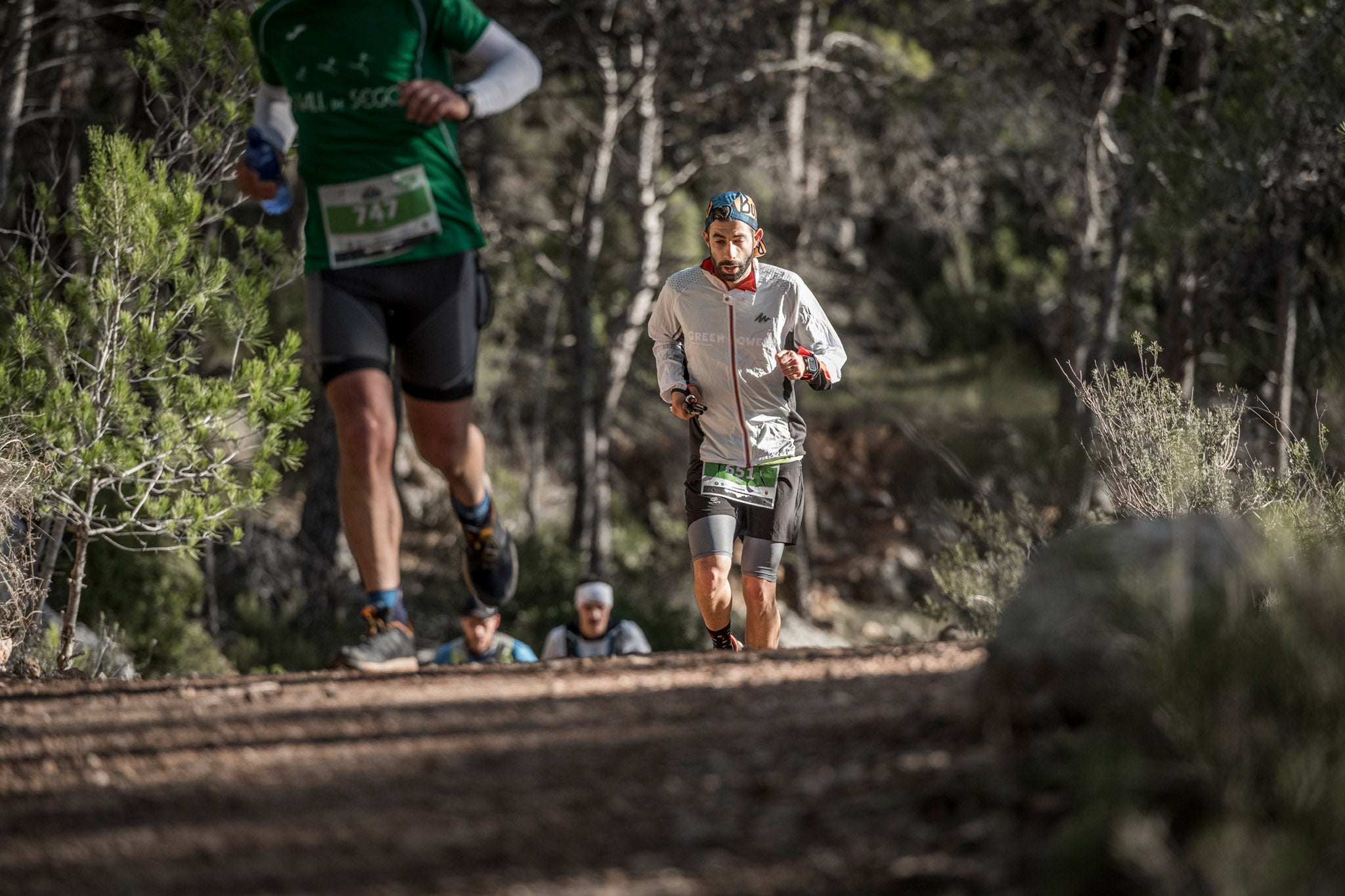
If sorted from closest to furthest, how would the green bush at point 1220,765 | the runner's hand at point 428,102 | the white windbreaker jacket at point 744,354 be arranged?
the green bush at point 1220,765 < the runner's hand at point 428,102 < the white windbreaker jacket at point 744,354

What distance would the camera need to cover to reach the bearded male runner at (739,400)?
5.55 metres

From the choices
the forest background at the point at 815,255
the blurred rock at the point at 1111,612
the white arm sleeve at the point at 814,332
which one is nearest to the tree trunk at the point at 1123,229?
the forest background at the point at 815,255

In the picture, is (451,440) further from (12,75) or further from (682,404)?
(12,75)

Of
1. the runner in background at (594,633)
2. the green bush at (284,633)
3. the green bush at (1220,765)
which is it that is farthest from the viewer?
the green bush at (284,633)

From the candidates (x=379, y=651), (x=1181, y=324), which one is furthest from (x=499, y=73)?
(x=1181, y=324)

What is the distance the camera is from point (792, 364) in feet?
17.4

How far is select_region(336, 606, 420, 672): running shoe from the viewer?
13.4 ft

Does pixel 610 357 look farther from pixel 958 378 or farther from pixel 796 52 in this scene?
pixel 958 378

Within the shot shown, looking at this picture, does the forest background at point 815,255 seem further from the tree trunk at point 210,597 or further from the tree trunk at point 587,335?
the tree trunk at point 210,597

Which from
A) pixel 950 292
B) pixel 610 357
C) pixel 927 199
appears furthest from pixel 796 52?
pixel 950 292

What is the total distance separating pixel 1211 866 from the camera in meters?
2.00

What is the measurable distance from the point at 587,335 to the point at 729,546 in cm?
1029

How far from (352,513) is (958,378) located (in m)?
19.5

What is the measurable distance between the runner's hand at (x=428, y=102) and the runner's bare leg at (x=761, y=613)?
244cm
